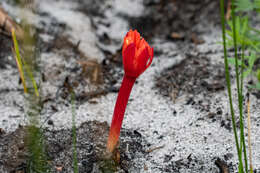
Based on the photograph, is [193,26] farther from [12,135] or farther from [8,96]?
[12,135]

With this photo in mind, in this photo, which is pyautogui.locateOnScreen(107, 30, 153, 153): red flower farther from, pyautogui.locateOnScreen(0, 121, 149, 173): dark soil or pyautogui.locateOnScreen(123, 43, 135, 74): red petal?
pyautogui.locateOnScreen(0, 121, 149, 173): dark soil

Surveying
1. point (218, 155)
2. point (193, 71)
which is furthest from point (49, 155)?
point (193, 71)

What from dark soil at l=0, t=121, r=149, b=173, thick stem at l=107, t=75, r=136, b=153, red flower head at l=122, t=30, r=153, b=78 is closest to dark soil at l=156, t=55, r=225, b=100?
dark soil at l=0, t=121, r=149, b=173

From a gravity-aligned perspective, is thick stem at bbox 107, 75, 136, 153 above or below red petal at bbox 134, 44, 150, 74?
below

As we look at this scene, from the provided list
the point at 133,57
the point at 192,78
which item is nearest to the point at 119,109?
the point at 133,57

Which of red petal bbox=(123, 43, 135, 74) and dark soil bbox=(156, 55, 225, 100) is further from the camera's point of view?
dark soil bbox=(156, 55, 225, 100)

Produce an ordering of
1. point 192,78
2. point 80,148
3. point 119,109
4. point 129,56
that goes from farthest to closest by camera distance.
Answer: point 192,78, point 80,148, point 119,109, point 129,56

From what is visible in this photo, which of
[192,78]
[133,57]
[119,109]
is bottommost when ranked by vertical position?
[119,109]

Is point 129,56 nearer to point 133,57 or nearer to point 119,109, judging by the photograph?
point 133,57
